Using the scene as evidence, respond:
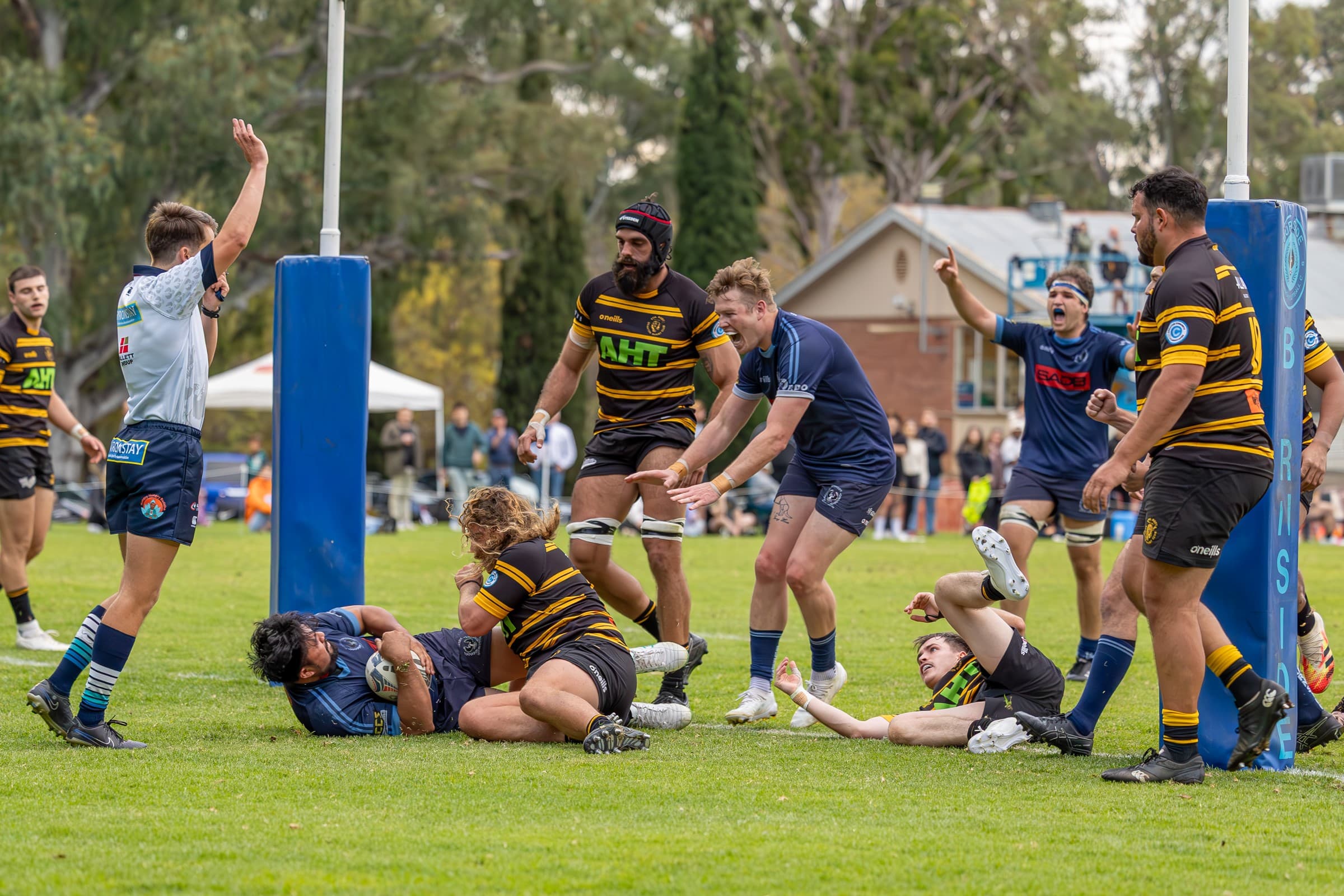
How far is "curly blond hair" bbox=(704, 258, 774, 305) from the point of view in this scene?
24.5ft

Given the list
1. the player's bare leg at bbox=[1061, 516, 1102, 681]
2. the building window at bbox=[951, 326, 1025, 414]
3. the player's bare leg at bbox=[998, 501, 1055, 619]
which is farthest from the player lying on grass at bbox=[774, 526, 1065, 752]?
the building window at bbox=[951, 326, 1025, 414]

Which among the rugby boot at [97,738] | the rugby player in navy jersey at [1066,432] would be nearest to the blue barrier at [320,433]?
the rugby boot at [97,738]

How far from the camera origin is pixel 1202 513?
5812 millimetres

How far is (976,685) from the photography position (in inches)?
281

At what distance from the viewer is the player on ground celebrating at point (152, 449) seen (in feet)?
21.5

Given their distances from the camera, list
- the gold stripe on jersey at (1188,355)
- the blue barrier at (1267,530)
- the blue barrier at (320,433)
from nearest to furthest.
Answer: the gold stripe on jersey at (1188,355)
the blue barrier at (1267,530)
the blue barrier at (320,433)

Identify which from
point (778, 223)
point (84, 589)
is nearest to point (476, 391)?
point (778, 223)

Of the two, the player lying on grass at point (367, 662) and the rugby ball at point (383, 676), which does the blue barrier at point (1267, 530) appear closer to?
the player lying on grass at point (367, 662)

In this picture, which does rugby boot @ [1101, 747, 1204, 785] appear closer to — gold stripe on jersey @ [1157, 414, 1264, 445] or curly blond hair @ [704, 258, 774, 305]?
gold stripe on jersey @ [1157, 414, 1264, 445]

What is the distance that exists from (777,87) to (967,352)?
48.9ft

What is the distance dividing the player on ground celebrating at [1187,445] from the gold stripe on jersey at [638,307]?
8.43 ft

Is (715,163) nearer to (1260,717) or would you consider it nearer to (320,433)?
(320,433)

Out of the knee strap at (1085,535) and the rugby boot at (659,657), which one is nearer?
the rugby boot at (659,657)

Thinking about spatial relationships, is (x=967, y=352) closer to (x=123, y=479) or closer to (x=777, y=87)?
(x=777, y=87)
